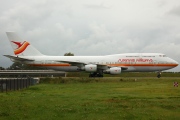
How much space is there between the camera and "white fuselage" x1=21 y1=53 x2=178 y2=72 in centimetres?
5144

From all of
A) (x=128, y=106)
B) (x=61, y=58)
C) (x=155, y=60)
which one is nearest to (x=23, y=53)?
(x=61, y=58)

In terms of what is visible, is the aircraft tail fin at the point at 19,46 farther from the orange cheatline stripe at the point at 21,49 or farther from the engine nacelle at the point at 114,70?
the engine nacelle at the point at 114,70

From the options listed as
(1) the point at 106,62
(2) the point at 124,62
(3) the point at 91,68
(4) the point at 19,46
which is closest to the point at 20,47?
(4) the point at 19,46

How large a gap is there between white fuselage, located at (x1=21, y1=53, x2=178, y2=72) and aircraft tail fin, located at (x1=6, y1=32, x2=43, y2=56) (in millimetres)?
3799

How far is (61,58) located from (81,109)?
A: 41.8 m

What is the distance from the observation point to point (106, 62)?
53.2 meters

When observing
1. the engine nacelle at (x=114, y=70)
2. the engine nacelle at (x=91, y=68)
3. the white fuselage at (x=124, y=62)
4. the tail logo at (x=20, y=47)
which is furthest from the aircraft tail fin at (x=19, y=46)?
the engine nacelle at (x=114, y=70)

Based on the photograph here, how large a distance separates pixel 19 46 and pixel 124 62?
750 inches

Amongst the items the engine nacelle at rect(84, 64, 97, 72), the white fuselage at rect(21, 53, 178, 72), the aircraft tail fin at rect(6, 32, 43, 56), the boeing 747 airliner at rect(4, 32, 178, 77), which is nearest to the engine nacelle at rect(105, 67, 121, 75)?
A: the boeing 747 airliner at rect(4, 32, 178, 77)

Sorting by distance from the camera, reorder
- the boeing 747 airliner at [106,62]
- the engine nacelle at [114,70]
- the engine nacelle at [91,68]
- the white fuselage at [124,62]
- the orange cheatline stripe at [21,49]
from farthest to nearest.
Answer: the orange cheatline stripe at [21,49] → the white fuselage at [124,62] → the boeing 747 airliner at [106,62] → the engine nacelle at [91,68] → the engine nacelle at [114,70]

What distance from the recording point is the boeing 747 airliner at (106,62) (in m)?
50.7

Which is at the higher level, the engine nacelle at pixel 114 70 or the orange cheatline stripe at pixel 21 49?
the orange cheatline stripe at pixel 21 49

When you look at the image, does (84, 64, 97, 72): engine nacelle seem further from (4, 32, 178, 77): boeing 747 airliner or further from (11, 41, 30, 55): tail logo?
(11, 41, 30, 55): tail logo

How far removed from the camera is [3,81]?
2588 centimetres
